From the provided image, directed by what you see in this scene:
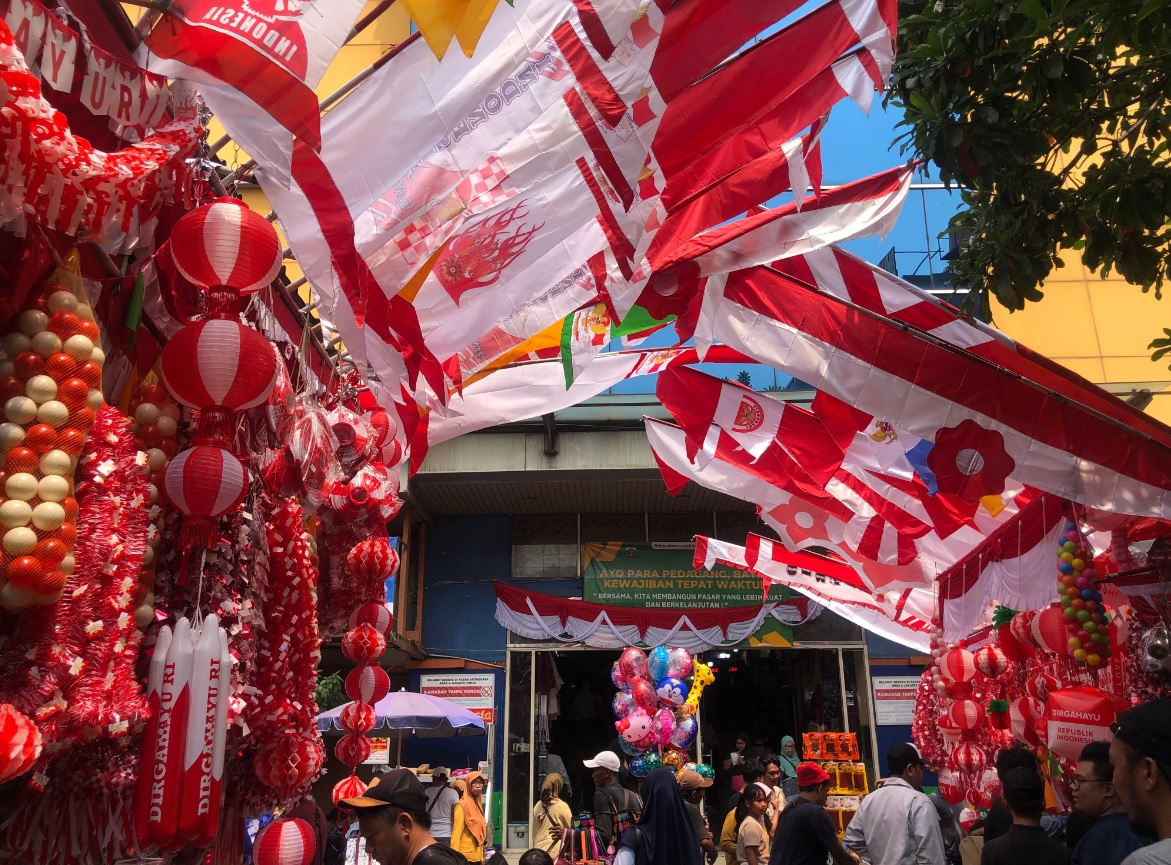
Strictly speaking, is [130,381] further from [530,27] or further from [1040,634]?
[1040,634]

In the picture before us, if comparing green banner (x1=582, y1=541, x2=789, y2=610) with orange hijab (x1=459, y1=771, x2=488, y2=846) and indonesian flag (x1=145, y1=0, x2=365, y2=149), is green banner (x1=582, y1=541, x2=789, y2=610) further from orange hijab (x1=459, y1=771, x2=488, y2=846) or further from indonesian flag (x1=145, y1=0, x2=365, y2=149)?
indonesian flag (x1=145, y1=0, x2=365, y2=149)

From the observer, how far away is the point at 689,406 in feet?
22.5

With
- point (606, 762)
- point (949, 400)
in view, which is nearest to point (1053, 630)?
point (949, 400)

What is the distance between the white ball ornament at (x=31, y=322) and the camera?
245 cm

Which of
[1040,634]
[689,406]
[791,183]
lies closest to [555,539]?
[689,406]

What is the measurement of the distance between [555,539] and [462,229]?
40.0 feet

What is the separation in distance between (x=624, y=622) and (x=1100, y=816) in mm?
10630

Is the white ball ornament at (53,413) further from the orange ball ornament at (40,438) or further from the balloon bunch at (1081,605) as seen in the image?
the balloon bunch at (1081,605)

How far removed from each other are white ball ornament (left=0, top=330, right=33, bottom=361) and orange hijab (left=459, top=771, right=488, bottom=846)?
327 inches

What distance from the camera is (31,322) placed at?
245 centimetres

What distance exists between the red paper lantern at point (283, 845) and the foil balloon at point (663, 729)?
6.29 metres

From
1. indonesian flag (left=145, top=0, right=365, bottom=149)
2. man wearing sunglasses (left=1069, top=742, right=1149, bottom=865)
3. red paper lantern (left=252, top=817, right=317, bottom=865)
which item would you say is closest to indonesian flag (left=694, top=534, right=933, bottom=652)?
man wearing sunglasses (left=1069, top=742, right=1149, bottom=865)

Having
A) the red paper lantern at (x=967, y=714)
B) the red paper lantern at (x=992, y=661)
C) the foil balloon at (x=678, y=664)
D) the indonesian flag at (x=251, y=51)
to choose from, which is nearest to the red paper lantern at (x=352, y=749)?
the indonesian flag at (x=251, y=51)

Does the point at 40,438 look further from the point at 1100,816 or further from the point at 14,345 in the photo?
the point at 1100,816
